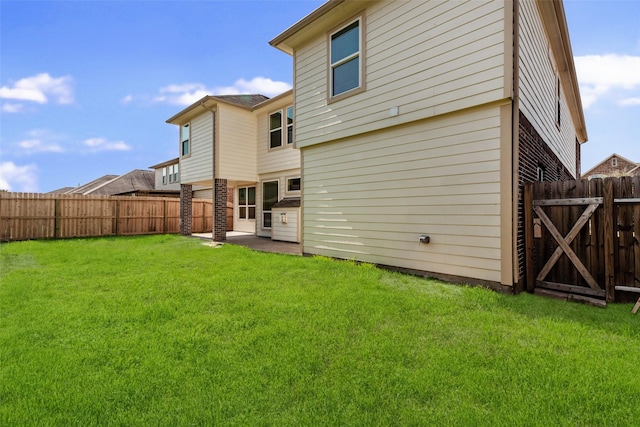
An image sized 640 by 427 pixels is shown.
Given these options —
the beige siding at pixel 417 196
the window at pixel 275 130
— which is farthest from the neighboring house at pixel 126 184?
the beige siding at pixel 417 196

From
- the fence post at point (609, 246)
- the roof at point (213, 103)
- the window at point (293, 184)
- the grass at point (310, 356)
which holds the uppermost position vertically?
the roof at point (213, 103)

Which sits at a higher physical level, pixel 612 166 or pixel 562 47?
pixel 612 166

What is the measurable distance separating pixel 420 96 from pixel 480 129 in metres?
1.34

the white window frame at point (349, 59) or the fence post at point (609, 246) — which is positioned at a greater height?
the white window frame at point (349, 59)

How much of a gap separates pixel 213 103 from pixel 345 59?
686cm

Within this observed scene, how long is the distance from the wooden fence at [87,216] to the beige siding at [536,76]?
14792 mm

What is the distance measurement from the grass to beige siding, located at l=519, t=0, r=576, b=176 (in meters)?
3.75

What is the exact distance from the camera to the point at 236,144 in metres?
12.5

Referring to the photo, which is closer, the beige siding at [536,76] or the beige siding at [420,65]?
the beige siding at [420,65]

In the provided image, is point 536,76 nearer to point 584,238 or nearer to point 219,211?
point 584,238

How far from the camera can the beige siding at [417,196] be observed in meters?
4.91

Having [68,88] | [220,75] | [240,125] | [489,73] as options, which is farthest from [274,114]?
[489,73]

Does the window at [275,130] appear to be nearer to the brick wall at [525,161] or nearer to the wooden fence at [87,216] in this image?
the wooden fence at [87,216]

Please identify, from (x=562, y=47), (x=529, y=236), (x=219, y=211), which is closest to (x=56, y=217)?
(x=219, y=211)
